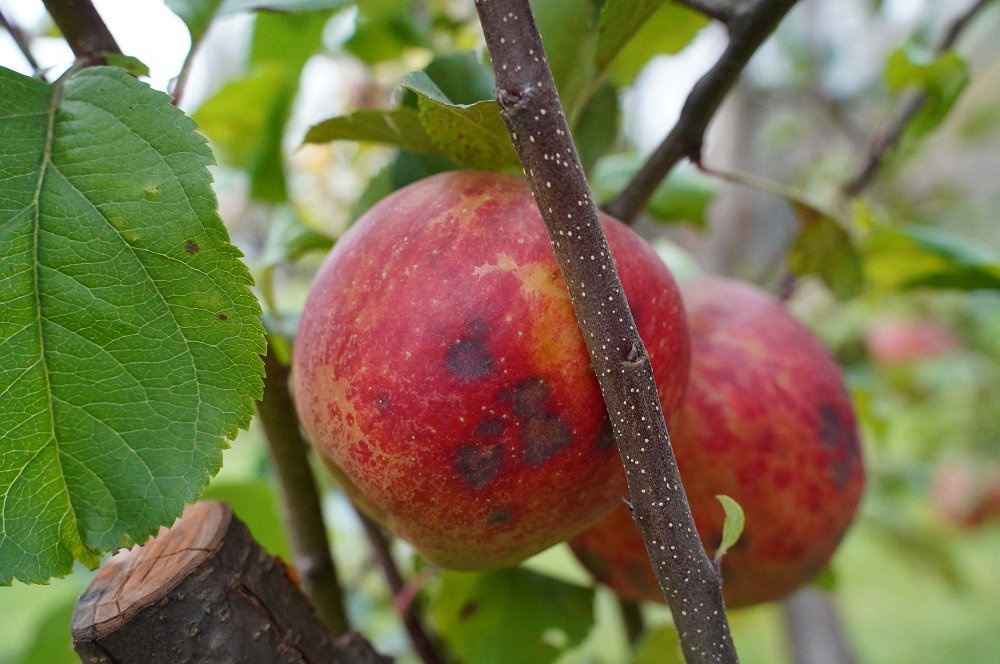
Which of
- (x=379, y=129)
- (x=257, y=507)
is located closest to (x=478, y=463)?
(x=379, y=129)

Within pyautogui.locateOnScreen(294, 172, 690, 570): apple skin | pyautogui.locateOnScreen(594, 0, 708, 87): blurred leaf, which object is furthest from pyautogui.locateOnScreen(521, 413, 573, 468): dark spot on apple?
pyautogui.locateOnScreen(594, 0, 708, 87): blurred leaf

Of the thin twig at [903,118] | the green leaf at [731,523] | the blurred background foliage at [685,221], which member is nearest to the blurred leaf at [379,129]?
the blurred background foliage at [685,221]

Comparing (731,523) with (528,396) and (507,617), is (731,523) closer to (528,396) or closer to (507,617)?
(528,396)

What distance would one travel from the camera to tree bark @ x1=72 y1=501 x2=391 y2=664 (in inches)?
18.5

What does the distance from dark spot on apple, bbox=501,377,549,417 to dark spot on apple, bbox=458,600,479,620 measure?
393mm

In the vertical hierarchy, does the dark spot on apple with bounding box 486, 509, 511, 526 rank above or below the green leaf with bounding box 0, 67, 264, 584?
below

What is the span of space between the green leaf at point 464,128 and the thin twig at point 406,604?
1.23 feet

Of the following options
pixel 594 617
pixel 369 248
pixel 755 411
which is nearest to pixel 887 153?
pixel 755 411

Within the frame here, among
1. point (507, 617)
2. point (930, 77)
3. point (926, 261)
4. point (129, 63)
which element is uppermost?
point (129, 63)

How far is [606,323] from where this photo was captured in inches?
16.3

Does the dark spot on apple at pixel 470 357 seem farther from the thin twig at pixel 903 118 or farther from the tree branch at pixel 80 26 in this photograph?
the thin twig at pixel 903 118

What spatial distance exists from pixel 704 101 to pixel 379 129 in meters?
0.24

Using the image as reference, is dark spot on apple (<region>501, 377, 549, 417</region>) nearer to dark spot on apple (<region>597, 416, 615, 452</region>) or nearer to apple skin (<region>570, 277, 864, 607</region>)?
dark spot on apple (<region>597, 416, 615, 452</region>)

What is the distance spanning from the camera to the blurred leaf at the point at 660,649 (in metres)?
0.84
